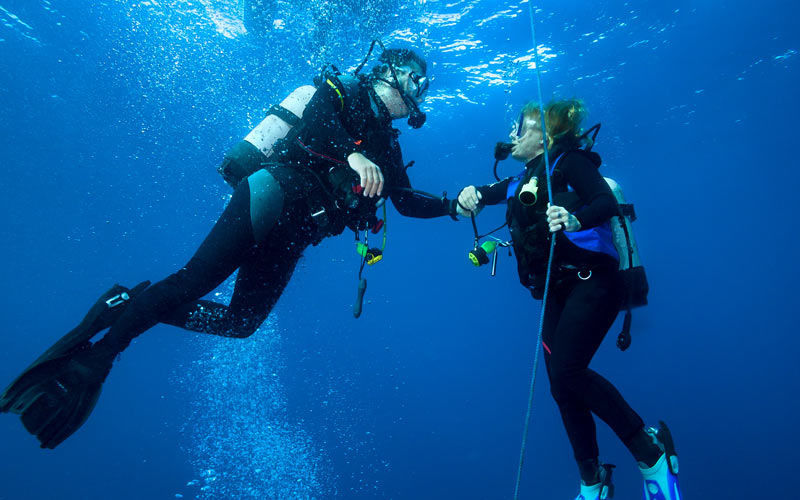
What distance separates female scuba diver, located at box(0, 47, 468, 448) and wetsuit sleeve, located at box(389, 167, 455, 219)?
0.15 feet

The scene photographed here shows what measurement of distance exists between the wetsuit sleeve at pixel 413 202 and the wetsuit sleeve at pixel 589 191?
1.17 metres

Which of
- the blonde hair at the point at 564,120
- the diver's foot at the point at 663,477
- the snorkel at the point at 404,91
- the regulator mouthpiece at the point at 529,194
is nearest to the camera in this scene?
the diver's foot at the point at 663,477

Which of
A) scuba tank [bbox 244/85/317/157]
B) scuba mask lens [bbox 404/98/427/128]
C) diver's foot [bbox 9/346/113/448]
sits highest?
scuba mask lens [bbox 404/98/427/128]

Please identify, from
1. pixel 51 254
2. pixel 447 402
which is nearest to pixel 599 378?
pixel 447 402

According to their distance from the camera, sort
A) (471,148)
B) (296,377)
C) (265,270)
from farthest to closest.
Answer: (296,377)
(471,148)
(265,270)

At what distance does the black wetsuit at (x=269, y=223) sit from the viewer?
2.76 m

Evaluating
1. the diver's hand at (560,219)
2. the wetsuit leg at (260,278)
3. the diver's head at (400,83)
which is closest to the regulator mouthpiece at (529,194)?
the diver's hand at (560,219)

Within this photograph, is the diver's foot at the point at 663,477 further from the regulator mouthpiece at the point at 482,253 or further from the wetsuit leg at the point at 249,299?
the wetsuit leg at the point at 249,299

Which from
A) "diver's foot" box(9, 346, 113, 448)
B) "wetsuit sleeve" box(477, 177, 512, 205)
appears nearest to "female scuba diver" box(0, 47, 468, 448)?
"diver's foot" box(9, 346, 113, 448)

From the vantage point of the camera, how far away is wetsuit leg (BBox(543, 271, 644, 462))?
263 cm

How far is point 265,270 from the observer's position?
129 inches

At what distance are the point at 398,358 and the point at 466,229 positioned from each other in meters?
23.0

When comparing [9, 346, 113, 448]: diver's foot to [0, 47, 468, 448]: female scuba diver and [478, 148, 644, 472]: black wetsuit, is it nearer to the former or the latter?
[0, 47, 468, 448]: female scuba diver

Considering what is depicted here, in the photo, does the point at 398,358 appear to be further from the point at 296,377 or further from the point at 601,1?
the point at 601,1
